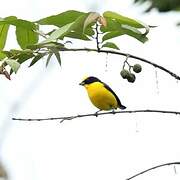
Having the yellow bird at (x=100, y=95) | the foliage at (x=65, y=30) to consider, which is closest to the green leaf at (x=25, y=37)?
the foliage at (x=65, y=30)

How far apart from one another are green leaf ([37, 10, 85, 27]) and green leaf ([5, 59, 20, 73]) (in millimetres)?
105

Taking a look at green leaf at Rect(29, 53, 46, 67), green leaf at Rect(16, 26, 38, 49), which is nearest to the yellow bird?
green leaf at Rect(16, 26, 38, 49)

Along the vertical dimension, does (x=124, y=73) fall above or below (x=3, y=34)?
below

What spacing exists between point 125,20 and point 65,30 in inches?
5.4

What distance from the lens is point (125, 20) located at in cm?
142

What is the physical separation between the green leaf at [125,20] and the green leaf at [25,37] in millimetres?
206

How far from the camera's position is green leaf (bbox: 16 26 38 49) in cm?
155

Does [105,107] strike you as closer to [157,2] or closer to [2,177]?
[2,177]

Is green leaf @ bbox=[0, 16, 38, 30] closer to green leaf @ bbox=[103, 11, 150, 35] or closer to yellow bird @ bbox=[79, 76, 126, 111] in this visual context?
green leaf @ bbox=[103, 11, 150, 35]

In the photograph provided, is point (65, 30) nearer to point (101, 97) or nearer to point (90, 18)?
point (90, 18)

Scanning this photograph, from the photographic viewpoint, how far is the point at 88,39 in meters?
1.47

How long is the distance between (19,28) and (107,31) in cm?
21

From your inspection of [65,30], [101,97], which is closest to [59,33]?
[65,30]

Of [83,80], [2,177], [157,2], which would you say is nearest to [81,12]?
[2,177]
